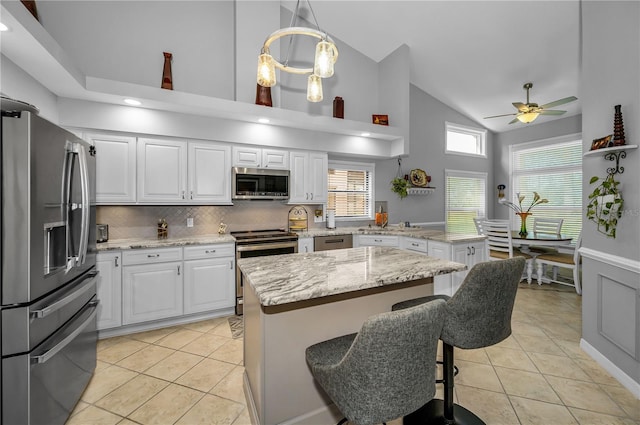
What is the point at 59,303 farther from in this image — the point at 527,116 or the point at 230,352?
the point at 527,116

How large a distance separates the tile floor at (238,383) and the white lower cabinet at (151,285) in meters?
0.23

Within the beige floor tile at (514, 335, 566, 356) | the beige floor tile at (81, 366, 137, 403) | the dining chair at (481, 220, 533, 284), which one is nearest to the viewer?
the beige floor tile at (81, 366, 137, 403)

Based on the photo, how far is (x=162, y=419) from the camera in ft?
5.76

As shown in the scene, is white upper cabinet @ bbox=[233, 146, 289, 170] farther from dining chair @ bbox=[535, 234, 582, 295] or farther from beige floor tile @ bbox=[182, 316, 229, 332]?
dining chair @ bbox=[535, 234, 582, 295]

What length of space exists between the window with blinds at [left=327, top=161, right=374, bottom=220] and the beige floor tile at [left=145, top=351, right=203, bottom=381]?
2949 millimetres

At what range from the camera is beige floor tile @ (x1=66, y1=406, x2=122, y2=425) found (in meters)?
1.73

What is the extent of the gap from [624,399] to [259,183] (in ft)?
12.6

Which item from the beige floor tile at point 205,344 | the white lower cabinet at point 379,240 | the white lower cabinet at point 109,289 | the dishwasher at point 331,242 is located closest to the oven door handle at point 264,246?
the dishwasher at point 331,242

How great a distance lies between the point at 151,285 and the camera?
2.92 m

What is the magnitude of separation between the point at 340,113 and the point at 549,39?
296cm

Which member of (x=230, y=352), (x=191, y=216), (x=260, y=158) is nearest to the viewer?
(x=230, y=352)

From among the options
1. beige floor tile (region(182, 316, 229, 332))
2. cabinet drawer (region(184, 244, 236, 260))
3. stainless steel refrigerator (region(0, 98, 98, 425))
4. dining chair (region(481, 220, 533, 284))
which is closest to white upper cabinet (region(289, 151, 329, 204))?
cabinet drawer (region(184, 244, 236, 260))

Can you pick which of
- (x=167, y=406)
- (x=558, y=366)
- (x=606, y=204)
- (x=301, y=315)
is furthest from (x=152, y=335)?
(x=606, y=204)

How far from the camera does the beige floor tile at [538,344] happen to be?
2534 mm
